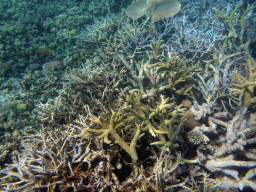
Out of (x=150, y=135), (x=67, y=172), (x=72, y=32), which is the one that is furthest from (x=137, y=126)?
(x=72, y=32)

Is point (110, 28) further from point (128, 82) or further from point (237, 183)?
point (237, 183)

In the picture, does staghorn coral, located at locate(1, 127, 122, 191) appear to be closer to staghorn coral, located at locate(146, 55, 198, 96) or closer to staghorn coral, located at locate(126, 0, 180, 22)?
staghorn coral, located at locate(146, 55, 198, 96)

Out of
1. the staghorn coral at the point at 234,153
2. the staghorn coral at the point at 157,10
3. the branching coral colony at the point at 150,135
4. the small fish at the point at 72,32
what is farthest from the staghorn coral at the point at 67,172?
the small fish at the point at 72,32

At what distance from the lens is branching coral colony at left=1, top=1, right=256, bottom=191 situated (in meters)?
1.98

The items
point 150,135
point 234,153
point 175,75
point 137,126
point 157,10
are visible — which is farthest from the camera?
point 157,10

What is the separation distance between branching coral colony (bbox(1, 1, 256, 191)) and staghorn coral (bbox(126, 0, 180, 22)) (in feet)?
5.50

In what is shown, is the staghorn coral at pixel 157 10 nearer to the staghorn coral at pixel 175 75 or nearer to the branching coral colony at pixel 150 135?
the branching coral colony at pixel 150 135

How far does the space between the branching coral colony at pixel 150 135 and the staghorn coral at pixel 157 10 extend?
5.50 ft

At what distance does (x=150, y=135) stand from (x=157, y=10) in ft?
15.8

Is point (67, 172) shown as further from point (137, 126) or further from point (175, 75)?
point (175, 75)

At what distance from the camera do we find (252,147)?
2.61 m

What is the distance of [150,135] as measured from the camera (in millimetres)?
2305

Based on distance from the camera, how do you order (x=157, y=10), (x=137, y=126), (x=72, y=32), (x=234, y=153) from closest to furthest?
(x=137, y=126) → (x=234, y=153) → (x=157, y=10) → (x=72, y=32)

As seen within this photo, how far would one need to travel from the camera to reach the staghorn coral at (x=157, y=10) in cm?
516
